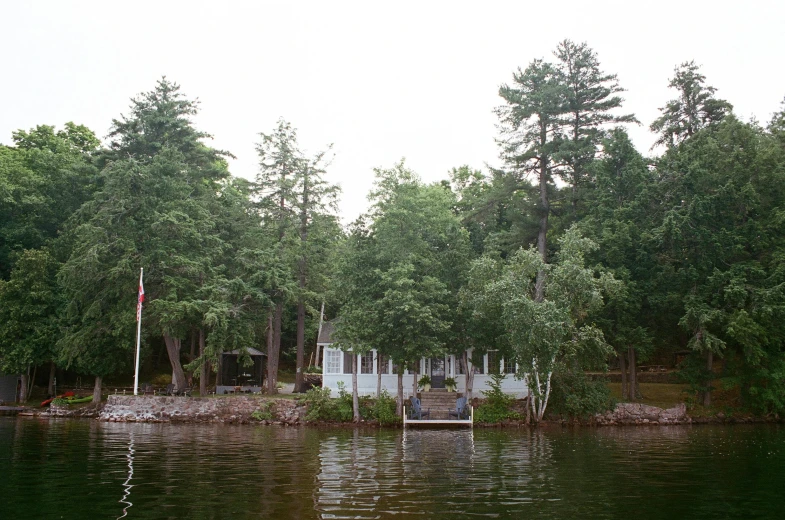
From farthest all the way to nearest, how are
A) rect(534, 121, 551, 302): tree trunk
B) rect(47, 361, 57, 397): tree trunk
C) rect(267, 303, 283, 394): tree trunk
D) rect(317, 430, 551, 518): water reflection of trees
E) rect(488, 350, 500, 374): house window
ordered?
rect(47, 361, 57, 397): tree trunk, rect(534, 121, 551, 302): tree trunk, rect(267, 303, 283, 394): tree trunk, rect(488, 350, 500, 374): house window, rect(317, 430, 551, 518): water reflection of trees

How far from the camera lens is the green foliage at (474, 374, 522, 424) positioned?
3031 cm

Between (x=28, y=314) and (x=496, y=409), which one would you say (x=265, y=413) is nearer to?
(x=496, y=409)

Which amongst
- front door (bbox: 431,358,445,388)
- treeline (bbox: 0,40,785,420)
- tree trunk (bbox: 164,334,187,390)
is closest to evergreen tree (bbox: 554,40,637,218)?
treeline (bbox: 0,40,785,420)

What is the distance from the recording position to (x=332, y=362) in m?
37.0

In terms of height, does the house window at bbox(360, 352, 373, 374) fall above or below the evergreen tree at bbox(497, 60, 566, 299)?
below

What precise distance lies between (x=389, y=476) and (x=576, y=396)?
1810cm

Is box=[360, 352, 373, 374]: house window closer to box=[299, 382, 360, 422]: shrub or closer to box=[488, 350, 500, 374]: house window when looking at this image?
box=[299, 382, 360, 422]: shrub

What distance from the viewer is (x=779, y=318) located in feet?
99.6

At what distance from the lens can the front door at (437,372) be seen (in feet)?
118

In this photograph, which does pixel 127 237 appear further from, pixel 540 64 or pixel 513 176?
pixel 540 64

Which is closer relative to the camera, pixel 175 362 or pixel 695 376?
pixel 695 376

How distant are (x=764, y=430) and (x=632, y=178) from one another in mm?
15241

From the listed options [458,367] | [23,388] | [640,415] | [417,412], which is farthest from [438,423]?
[23,388]

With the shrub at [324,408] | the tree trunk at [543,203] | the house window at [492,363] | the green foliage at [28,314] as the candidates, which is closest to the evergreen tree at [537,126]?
the tree trunk at [543,203]
